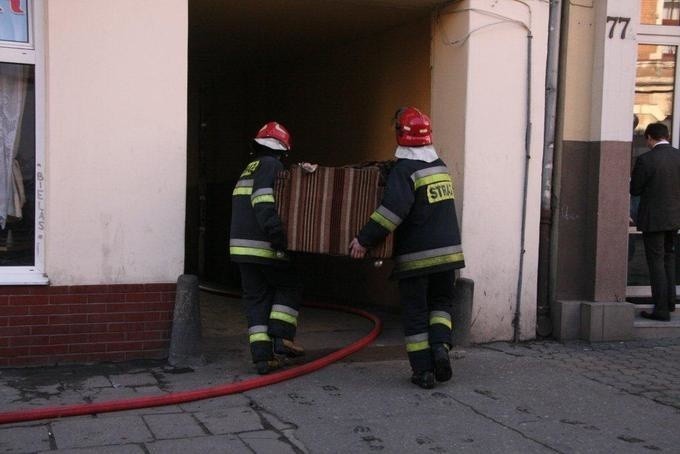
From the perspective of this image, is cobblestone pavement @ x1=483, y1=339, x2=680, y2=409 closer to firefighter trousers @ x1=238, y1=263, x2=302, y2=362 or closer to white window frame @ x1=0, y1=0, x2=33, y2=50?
firefighter trousers @ x1=238, y1=263, x2=302, y2=362

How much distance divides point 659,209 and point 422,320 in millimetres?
2939

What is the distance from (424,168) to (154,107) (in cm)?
211

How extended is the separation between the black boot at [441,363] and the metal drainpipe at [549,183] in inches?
76.0

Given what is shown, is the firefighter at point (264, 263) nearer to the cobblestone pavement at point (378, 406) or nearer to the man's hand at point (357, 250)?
the cobblestone pavement at point (378, 406)

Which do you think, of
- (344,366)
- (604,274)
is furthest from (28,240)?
(604,274)

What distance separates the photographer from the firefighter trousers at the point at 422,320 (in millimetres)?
5746

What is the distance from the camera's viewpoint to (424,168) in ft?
18.6

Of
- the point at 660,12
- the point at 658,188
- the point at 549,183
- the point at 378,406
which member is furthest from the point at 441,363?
the point at 660,12

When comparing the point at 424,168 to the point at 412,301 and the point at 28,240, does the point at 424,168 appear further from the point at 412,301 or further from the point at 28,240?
the point at 28,240

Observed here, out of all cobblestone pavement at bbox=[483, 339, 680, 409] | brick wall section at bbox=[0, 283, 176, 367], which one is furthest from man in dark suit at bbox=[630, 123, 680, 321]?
brick wall section at bbox=[0, 283, 176, 367]

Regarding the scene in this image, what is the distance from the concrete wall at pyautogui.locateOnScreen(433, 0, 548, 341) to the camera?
22.9ft

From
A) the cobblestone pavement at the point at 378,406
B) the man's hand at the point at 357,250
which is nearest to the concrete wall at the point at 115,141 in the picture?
the cobblestone pavement at the point at 378,406

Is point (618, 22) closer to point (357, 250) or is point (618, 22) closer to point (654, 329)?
point (654, 329)

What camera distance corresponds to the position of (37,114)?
6117 mm
